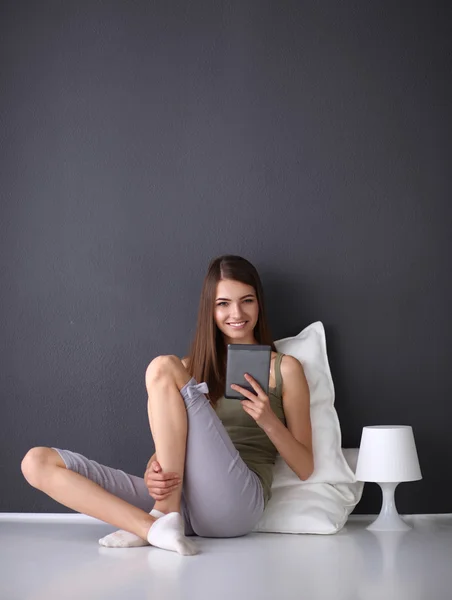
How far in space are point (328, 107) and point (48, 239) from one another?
49.7 inches

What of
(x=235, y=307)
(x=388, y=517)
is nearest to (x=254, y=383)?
(x=235, y=307)

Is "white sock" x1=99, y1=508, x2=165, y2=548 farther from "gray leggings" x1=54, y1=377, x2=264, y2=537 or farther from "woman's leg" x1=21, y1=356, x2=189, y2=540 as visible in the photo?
"gray leggings" x1=54, y1=377, x2=264, y2=537

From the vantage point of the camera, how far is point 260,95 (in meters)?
3.38

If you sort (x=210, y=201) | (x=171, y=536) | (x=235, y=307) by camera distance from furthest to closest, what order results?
(x=210, y=201) → (x=235, y=307) → (x=171, y=536)

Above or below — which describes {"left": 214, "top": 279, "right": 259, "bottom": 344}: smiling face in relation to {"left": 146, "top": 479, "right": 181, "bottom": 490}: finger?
above

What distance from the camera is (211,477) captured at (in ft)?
8.62

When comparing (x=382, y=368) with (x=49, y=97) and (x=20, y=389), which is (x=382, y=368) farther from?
(x=49, y=97)

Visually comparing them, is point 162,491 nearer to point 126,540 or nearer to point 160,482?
point 160,482

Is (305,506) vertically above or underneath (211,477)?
underneath

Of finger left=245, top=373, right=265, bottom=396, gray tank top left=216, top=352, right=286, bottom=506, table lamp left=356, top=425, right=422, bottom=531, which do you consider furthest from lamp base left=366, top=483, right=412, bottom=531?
finger left=245, top=373, right=265, bottom=396

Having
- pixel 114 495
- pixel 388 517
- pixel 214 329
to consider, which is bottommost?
pixel 388 517

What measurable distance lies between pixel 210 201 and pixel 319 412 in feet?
3.13

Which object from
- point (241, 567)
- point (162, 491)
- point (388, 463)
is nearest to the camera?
point (241, 567)

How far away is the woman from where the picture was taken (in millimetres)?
2605
